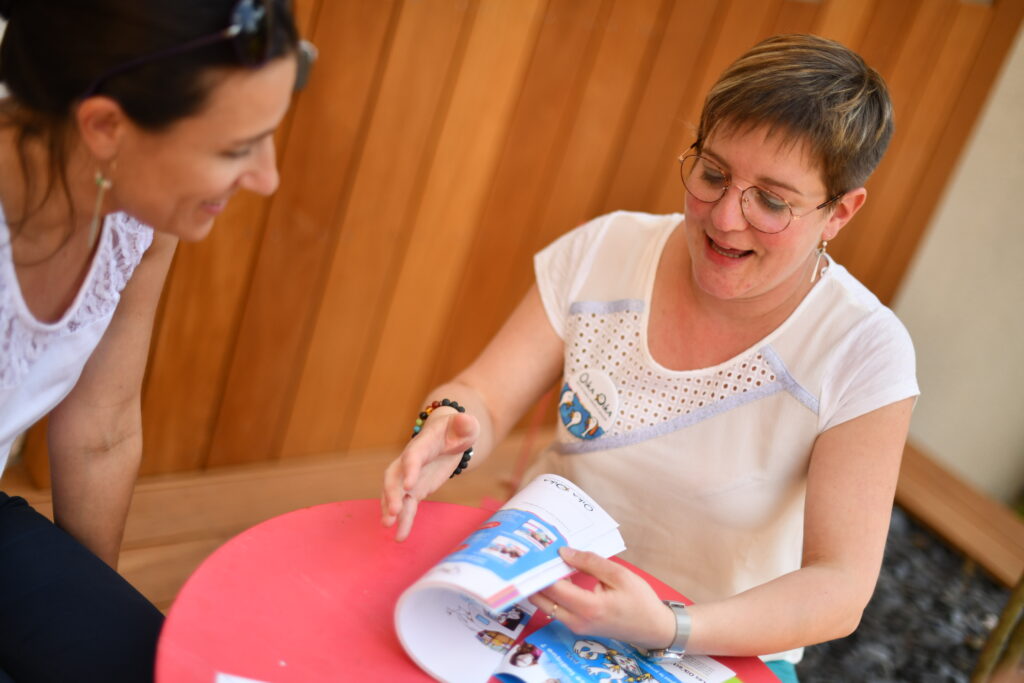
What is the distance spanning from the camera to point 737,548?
1626 millimetres

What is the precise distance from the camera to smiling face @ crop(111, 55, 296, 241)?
39.8 inches

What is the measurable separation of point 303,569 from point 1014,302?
300cm

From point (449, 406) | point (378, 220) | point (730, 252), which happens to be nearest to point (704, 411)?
point (730, 252)

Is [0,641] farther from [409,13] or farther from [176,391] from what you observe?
[409,13]

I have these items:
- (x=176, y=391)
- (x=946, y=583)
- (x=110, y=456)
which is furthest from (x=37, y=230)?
(x=946, y=583)

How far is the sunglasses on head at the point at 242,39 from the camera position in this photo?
37.7 inches

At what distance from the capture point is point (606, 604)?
3.80ft

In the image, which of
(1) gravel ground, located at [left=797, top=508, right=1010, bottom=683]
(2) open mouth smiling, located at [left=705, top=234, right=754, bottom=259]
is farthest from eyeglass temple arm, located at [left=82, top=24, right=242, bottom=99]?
(1) gravel ground, located at [left=797, top=508, right=1010, bottom=683]

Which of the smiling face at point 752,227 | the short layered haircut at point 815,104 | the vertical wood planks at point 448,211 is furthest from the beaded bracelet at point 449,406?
the vertical wood planks at point 448,211

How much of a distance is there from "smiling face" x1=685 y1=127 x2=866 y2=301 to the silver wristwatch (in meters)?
0.53

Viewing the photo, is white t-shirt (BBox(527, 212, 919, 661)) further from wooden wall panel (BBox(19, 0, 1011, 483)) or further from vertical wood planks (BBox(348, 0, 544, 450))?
vertical wood planks (BBox(348, 0, 544, 450))

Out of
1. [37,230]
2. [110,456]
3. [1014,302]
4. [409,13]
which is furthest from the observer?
[1014,302]

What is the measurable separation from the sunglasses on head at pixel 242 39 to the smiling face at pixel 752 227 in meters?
0.72

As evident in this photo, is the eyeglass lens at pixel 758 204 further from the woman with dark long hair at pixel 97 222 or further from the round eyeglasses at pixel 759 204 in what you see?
the woman with dark long hair at pixel 97 222
